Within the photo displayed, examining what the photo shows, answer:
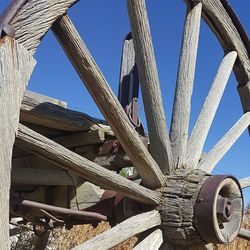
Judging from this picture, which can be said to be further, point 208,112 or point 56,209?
point 208,112

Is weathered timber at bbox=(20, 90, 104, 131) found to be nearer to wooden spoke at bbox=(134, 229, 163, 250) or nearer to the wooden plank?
the wooden plank

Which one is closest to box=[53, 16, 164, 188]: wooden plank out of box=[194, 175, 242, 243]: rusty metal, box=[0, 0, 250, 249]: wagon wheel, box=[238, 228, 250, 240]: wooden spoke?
box=[0, 0, 250, 249]: wagon wheel

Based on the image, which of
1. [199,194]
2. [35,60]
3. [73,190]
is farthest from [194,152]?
[35,60]

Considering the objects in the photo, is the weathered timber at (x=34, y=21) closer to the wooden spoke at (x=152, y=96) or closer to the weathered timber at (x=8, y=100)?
the weathered timber at (x=8, y=100)

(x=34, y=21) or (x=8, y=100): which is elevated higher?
(x=34, y=21)

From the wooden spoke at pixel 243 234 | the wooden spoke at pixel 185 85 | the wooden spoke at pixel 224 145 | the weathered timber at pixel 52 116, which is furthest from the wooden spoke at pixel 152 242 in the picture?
the wooden spoke at pixel 243 234

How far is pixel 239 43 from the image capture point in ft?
11.1

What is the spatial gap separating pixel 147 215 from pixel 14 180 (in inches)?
33.3

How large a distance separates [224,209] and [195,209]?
16 centimetres

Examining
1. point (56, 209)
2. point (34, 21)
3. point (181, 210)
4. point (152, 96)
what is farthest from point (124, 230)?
point (34, 21)

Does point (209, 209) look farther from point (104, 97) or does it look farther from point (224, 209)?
point (104, 97)

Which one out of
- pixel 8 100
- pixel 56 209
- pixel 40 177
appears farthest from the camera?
pixel 40 177

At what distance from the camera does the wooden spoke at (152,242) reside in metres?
2.34

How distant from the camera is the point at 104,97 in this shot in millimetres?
2227
